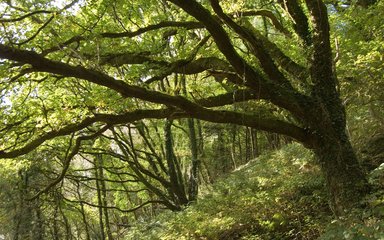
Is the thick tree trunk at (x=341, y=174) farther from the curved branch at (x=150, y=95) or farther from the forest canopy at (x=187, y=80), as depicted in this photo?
the curved branch at (x=150, y=95)

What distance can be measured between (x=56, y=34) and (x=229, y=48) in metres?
4.21

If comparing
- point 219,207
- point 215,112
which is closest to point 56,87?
point 215,112

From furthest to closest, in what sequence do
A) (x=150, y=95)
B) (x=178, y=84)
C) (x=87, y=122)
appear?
1. (x=178, y=84)
2. (x=87, y=122)
3. (x=150, y=95)

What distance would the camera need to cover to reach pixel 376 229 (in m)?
4.18

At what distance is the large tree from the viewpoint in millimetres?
6641

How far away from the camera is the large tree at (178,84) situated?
664cm

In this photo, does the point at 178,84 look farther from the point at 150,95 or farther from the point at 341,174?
the point at 341,174

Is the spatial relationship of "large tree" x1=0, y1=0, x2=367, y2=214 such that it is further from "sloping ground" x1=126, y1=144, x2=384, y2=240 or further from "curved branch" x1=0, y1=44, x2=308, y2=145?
"sloping ground" x1=126, y1=144, x2=384, y2=240

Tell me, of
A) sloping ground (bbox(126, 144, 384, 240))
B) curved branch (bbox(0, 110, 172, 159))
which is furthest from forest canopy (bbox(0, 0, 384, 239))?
sloping ground (bbox(126, 144, 384, 240))

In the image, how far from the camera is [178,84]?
827cm

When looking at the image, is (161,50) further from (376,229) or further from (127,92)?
(376,229)

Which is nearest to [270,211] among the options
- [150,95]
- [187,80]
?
[187,80]

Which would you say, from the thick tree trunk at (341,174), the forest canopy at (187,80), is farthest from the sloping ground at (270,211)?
the forest canopy at (187,80)

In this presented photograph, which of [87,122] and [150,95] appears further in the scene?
[87,122]
